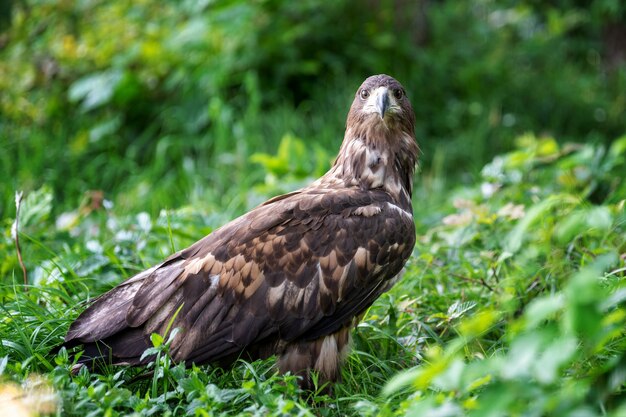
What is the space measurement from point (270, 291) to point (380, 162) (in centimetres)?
91

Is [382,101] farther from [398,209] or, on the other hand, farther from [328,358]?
[328,358]

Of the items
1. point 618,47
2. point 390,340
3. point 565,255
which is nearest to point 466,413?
point 390,340

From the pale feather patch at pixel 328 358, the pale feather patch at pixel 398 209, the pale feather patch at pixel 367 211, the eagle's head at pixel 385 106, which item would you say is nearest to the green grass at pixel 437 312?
the pale feather patch at pixel 328 358

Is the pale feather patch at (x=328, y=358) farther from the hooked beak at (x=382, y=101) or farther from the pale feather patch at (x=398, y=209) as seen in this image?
the hooked beak at (x=382, y=101)

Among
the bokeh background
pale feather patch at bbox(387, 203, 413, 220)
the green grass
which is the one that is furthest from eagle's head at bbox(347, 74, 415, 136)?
the bokeh background

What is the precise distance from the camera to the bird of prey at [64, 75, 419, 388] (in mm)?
3469

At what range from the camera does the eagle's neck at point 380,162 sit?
400cm

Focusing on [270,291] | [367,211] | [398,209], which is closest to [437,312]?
[398,209]

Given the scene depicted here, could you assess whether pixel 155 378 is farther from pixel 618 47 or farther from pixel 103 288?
pixel 618 47

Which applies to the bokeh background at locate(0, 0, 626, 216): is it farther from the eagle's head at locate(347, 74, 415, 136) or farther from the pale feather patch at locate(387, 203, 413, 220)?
the pale feather patch at locate(387, 203, 413, 220)

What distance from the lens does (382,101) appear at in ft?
12.9

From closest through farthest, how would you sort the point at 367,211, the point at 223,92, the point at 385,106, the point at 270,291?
the point at 270,291, the point at 367,211, the point at 385,106, the point at 223,92

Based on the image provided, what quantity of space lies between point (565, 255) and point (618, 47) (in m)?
7.67

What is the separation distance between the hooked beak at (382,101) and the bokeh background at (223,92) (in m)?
2.67
